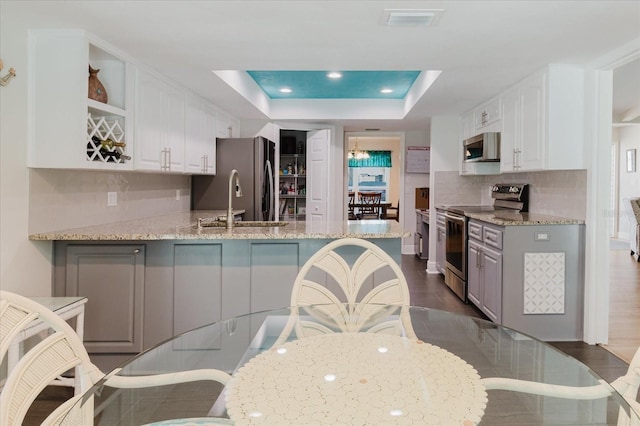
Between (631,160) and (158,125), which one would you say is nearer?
(158,125)

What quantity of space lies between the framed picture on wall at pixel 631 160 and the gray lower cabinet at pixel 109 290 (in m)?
9.12

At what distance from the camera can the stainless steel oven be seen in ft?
14.4

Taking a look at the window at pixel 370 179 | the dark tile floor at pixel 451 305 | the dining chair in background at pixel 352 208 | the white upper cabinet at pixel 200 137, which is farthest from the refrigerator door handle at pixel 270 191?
the window at pixel 370 179

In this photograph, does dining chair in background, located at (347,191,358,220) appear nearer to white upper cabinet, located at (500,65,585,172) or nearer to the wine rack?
white upper cabinet, located at (500,65,585,172)

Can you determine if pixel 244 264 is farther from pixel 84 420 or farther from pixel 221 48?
pixel 84 420

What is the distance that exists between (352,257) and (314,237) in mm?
309

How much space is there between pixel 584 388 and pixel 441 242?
4.32m

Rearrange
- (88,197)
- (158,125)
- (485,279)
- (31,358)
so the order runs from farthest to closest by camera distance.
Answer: (485,279) < (158,125) < (88,197) < (31,358)

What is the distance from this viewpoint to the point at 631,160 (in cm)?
827

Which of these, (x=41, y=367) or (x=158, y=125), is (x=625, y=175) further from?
(x=41, y=367)

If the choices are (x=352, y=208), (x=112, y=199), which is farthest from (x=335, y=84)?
(x=352, y=208)

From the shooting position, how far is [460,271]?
449cm

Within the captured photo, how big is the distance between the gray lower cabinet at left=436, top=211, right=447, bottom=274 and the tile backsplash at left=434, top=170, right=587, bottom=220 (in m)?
0.37

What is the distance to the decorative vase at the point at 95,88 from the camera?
9.00 feet
